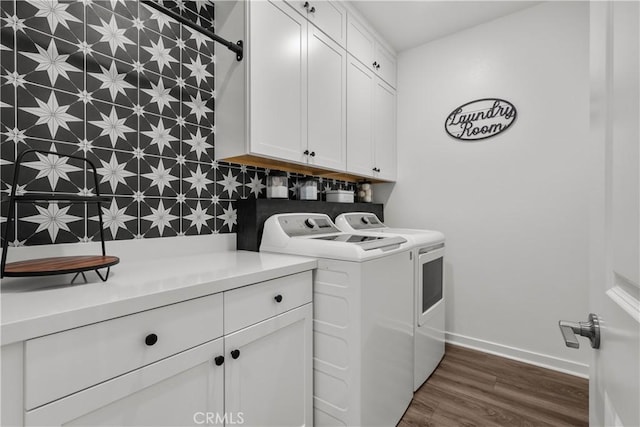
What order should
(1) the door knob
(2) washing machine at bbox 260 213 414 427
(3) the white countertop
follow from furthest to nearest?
(2) washing machine at bbox 260 213 414 427 → (3) the white countertop → (1) the door knob

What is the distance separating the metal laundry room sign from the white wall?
50 millimetres

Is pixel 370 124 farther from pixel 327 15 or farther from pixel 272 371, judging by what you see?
pixel 272 371

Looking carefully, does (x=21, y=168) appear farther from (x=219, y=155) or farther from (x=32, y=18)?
(x=219, y=155)

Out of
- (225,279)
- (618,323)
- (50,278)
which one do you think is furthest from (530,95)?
(50,278)

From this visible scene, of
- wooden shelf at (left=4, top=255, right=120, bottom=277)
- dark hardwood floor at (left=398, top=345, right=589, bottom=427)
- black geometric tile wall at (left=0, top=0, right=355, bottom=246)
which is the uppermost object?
black geometric tile wall at (left=0, top=0, right=355, bottom=246)

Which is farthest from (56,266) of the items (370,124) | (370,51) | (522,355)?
(522,355)

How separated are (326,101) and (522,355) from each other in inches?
94.8

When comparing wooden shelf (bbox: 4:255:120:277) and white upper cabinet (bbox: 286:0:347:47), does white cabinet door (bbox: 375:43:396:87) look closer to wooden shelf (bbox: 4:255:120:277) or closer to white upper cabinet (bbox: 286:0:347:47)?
white upper cabinet (bbox: 286:0:347:47)

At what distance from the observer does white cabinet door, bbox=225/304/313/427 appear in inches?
42.9

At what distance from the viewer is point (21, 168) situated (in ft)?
3.68

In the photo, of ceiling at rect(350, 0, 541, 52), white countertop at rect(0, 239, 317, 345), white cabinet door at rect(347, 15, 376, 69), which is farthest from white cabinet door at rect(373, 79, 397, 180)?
white countertop at rect(0, 239, 317, 345)

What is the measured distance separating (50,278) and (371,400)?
1.39m

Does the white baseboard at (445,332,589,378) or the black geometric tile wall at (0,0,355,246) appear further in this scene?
the white baseboard at (445,332,589,378)

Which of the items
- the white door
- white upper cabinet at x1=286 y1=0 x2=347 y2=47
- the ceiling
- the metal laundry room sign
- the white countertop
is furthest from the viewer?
the metal laundry room sign
